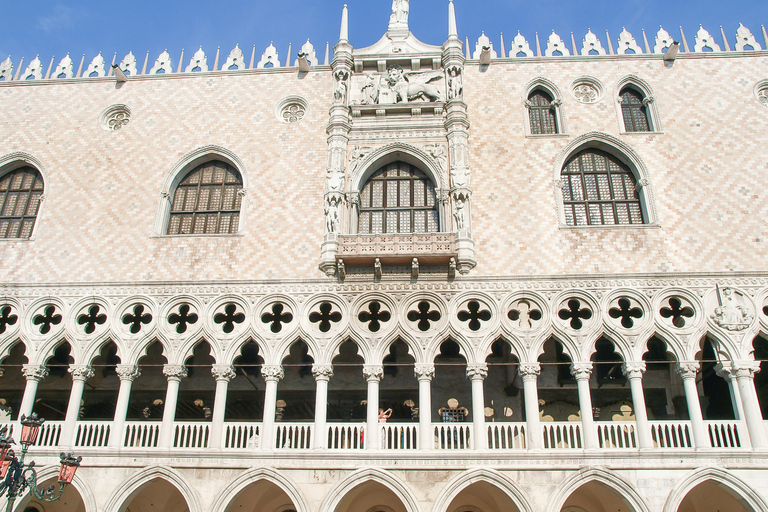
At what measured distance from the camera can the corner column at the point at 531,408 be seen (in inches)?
549

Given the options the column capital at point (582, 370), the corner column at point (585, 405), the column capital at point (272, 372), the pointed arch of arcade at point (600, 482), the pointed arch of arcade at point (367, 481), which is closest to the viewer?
the pointed arch of arcade at point (600, 482)

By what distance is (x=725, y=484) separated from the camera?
13320 millimetres

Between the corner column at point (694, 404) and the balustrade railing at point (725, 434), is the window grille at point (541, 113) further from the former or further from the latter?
the balustrade railing at point (725, 434)

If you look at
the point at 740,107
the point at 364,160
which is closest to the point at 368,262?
the point at 364,160

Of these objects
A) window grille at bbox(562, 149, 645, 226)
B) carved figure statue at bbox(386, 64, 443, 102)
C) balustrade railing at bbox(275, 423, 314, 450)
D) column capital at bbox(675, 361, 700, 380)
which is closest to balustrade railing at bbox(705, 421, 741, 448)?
column capital at bbox(675, 361, 700, 380)

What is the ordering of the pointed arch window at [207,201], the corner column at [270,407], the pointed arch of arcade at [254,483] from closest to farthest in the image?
the pointed arch of arcade at [254,483]
the corner column at [270,407]
the pointed arch window at [207,201]

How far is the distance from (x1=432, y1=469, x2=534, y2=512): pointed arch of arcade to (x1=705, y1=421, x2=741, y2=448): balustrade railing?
406 cm

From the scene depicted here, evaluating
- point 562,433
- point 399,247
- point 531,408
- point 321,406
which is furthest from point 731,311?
point 321,406

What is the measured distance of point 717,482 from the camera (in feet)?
44.0

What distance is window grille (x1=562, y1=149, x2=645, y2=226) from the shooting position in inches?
655

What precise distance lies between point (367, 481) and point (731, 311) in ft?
28.1

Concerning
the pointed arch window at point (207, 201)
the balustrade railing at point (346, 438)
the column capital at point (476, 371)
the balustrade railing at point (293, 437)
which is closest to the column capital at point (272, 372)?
the balustrade railing at point (293, 437)

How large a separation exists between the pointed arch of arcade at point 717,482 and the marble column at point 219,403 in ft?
29.7

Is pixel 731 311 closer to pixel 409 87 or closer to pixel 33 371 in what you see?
pixel 409 87
